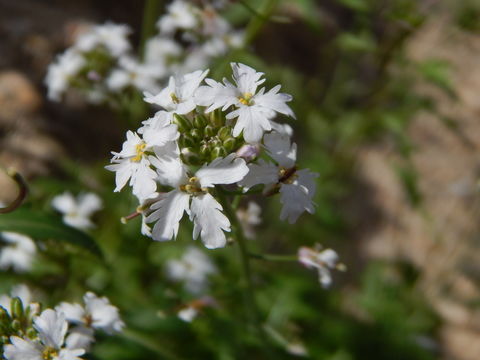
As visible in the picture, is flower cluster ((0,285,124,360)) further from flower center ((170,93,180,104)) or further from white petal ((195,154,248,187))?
flower center ((170,93,180,104))

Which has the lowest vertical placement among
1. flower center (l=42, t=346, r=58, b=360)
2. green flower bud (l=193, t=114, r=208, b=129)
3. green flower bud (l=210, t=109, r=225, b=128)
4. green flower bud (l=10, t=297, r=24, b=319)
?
flower center (l=42, t=346, r=58, b=360)

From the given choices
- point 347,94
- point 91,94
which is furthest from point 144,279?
point 347,94

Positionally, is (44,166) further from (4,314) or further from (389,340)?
(389,340)

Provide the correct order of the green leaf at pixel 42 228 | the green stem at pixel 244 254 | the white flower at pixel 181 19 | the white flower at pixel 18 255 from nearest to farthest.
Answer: the green stem at pixel 244 254, the green leaf at pixel 42 228, the white flower at pixel 18 255, the white flower at pixel 181 19

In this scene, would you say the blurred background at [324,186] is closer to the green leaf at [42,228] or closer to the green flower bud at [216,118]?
the green leaf at [42,228]

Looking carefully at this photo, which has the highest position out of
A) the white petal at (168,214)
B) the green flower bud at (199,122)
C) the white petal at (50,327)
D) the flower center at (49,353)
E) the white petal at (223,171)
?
the green flower bud at (199,122)

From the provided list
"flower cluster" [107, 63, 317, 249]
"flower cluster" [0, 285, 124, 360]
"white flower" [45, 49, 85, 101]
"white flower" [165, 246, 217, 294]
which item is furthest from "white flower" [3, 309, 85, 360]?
"white flower" [45, 49, 85, 101]

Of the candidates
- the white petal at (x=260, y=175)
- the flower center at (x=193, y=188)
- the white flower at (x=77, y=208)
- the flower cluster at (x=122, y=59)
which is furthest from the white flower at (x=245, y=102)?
the white flower at (x=77, y=208)

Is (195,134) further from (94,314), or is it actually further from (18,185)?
(94,314)
